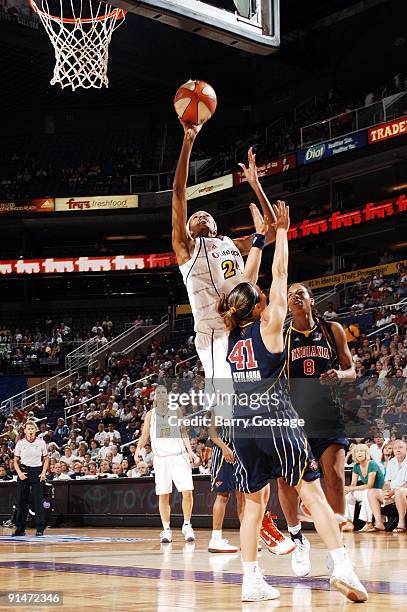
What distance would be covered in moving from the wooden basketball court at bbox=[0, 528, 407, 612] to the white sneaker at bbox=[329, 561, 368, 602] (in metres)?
0.09

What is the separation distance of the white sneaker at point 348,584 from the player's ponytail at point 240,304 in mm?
1562

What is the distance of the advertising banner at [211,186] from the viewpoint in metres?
29.0

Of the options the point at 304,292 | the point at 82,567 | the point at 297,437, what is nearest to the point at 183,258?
the point at 304,292

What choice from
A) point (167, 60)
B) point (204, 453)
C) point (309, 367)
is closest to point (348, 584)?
point (309, 367)

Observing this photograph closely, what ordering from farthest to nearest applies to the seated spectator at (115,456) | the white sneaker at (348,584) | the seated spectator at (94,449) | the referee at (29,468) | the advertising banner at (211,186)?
the advertising banner at (211,186)
the seated spectator at (94,449)
the seated spectator at (115,456)
the referee at (29,468)
the white sneaker at (348,584)

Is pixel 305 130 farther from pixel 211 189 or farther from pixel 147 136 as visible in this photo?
pixel 147 136

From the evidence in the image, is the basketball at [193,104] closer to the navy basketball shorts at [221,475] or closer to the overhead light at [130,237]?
the navy basketball shorts at [221,475]

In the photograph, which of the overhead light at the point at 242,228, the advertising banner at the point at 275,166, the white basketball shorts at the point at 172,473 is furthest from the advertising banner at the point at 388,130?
the white basketball shorts at the point at 172,473

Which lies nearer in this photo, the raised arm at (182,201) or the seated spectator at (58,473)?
the raised arm at (182,201)

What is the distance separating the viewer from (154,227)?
34.5m

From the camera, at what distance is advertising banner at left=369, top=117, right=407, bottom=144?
23.9 metres

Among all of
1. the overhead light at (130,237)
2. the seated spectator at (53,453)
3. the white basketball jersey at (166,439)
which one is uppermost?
the overhead light at (130,237)

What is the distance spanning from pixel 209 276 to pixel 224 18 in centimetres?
211

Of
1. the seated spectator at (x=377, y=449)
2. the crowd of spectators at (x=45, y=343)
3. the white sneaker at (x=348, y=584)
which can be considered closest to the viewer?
the white sneaker at (x=348, y=584)
